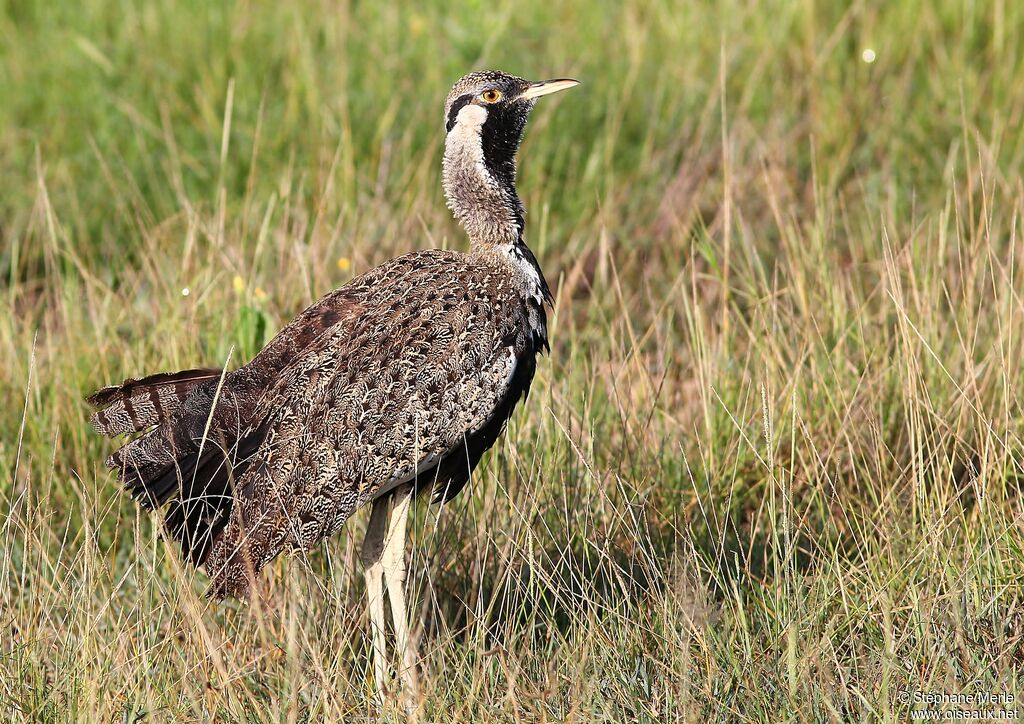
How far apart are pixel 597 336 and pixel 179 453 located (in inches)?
86.9

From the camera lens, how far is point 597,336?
18.1 feet

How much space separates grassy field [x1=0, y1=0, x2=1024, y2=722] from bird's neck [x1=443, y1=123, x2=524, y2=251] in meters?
0.56

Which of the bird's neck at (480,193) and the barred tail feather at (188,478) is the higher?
the bird's neck at (480,193)

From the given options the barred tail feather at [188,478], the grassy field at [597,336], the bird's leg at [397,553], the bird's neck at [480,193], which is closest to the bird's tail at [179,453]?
the barred tail feather at [188,478]

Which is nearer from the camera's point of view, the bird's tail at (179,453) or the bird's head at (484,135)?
the bird's tail at (179,453)

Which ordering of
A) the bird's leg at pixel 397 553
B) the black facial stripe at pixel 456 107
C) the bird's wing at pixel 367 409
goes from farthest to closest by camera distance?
the black facial stripe at pixel 456 107 < the bird's leg at pixel 397 553 < the bird's wing at pixel 367 409

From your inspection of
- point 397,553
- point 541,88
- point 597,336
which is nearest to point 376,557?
point 397,553

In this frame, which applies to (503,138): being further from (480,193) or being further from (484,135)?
(480,193)

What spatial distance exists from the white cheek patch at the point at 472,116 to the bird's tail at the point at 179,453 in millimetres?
1103

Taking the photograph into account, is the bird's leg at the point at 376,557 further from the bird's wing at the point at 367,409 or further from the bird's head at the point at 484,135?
the bird's head at the point at 484,135

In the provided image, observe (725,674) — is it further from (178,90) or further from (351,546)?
(178,90)

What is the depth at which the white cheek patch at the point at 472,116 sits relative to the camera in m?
4.21

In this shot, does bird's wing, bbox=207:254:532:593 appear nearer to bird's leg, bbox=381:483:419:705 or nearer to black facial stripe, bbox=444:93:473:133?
bird's leg, bbox=381:483:419:705

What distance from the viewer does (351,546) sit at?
4121mm
